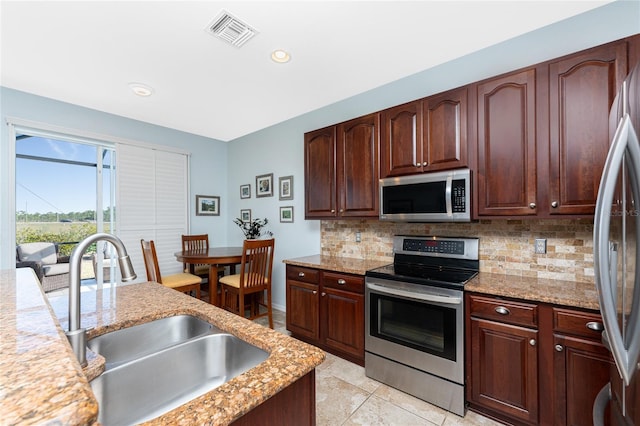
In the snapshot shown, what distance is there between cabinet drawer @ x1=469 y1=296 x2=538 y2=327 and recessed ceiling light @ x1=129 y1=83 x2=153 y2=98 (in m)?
3.46

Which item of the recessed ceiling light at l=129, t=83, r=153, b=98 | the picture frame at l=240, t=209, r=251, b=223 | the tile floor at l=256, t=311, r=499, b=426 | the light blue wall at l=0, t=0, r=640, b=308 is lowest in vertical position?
the tile floor at l=256, t=311, r=499, b=426

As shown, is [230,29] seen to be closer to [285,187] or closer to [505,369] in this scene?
[285,187]

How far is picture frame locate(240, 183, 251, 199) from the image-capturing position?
4.41m

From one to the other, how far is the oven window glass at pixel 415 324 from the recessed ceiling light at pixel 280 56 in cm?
206

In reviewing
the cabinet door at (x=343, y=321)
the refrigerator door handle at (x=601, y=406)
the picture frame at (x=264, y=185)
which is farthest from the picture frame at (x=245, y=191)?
the refrigerator door handle at (x=601, y=406)

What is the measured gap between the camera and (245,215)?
14.7 feet

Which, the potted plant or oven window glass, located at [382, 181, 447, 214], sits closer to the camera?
oven window glass, located at [382, 181, 447, 214]

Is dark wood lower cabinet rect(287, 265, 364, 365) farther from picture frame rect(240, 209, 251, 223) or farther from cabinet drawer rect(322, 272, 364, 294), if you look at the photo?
picture frame rect(240, 209, 251, 223)

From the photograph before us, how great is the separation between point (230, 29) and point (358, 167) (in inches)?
57.1

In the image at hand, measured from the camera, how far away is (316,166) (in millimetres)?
2918

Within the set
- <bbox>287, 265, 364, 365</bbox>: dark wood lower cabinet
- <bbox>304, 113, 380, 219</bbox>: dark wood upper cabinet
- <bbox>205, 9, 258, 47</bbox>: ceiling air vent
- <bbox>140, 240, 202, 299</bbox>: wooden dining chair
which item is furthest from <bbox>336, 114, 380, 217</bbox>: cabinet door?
Answer: <bbox>140, 240, 202, 299</bbox>: wooden dining chair

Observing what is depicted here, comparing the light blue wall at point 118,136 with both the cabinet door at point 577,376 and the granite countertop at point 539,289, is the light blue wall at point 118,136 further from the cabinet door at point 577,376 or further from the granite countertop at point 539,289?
the cabinet door at point 577,376

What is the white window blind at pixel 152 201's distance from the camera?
12.2 feet

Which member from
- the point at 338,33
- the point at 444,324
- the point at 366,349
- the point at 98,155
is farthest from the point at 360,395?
the point at 98,155
